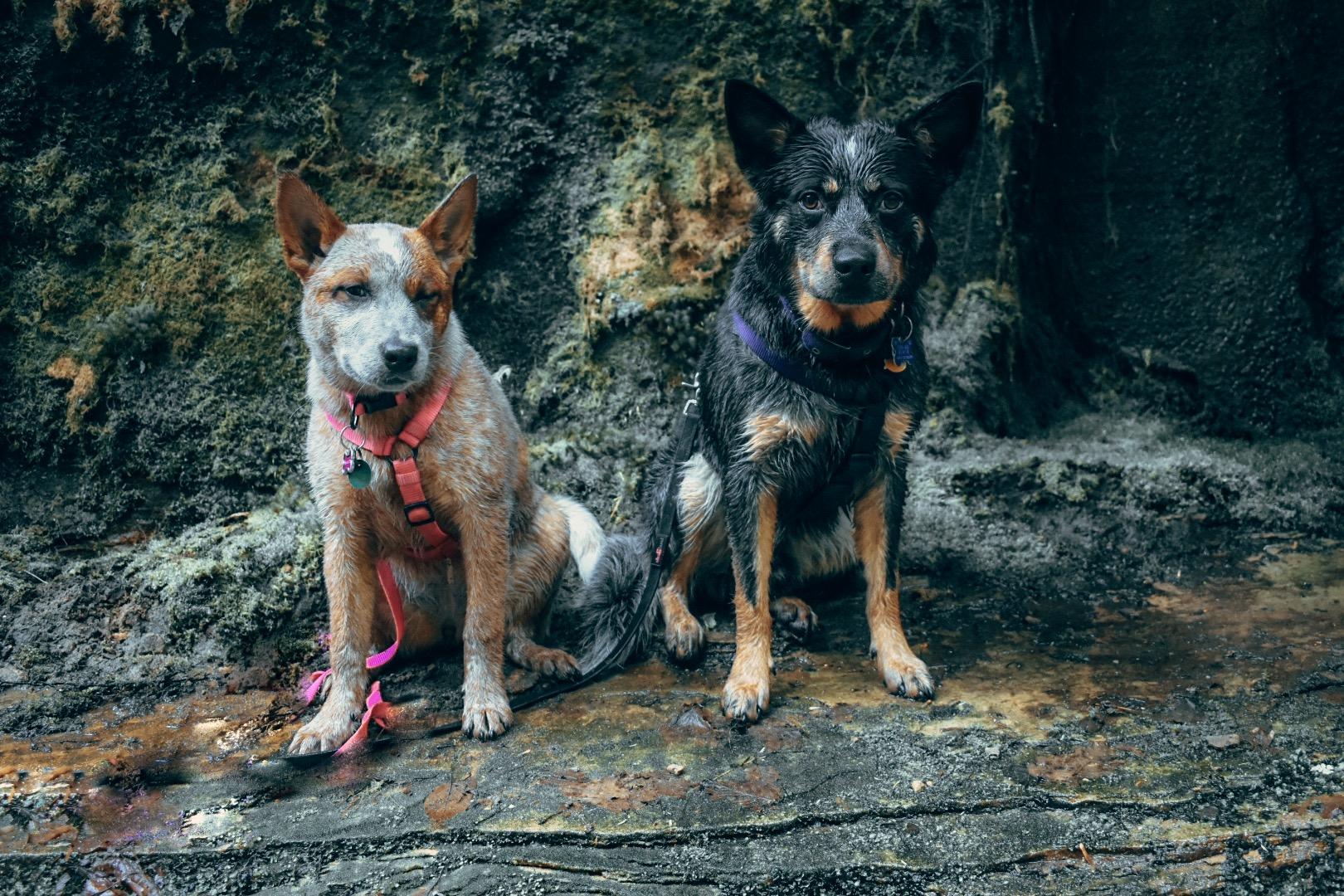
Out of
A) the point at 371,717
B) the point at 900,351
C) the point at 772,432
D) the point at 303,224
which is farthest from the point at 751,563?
the point at 303,224

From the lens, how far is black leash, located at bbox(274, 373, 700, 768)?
3640 millimetres

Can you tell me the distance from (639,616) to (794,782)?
119 cm

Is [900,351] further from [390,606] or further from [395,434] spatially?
[390,606]

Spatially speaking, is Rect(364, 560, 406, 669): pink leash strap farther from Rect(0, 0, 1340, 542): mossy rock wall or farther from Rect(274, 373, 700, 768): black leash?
Rect(0, 0, 1340, 542): mossy rock wall

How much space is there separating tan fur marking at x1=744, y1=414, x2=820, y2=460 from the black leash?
0.58m

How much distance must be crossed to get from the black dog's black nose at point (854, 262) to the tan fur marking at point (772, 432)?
616 millimetres

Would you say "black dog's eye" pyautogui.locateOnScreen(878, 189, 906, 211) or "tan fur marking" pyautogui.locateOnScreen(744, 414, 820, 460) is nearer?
"black dog's eye" pyautogui.locateOnScreen(878, 189, 906, 211)

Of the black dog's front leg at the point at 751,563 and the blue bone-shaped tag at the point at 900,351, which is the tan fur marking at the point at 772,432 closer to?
the black dog's front leg at the point at 751,563

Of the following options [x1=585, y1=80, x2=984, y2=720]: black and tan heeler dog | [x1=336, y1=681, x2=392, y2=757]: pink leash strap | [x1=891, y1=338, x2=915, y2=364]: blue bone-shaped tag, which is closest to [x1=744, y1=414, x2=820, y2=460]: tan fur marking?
[x1=585, y1=80, x2=984, y2=720]: black and tan heeler dog

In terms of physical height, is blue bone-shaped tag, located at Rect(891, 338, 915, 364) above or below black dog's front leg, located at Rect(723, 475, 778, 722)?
above

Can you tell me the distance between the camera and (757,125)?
12.6 ft

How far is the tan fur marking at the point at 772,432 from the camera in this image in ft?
12.7

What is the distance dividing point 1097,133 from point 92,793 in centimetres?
575

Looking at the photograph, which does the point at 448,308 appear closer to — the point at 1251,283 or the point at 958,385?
the point at 958,385
